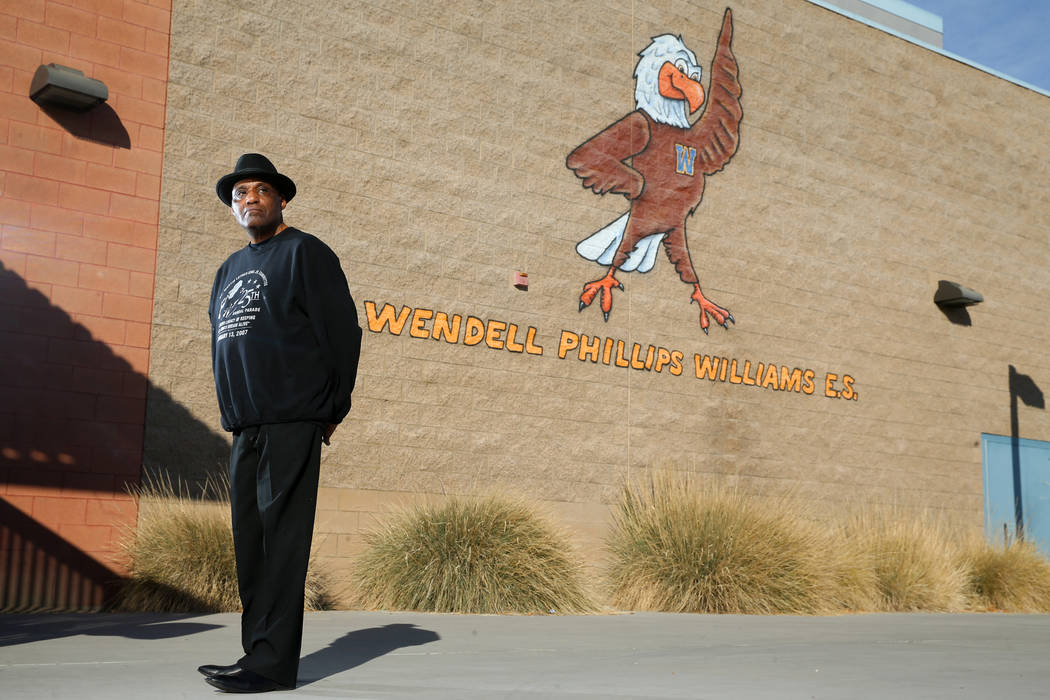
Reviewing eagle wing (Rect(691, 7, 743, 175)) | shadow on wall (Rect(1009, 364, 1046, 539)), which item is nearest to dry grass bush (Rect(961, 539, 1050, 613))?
shadow on wall (Rect(1009, 364, 1046, 539))

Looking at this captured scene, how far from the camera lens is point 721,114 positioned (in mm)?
14898

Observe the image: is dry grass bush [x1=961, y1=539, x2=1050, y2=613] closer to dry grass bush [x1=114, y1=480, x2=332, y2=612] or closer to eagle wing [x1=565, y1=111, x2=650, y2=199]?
eagle wing [x1=565, y1=111, x2=650, y2=199]

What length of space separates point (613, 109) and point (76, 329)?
7.02 m

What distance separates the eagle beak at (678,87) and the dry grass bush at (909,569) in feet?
18.7

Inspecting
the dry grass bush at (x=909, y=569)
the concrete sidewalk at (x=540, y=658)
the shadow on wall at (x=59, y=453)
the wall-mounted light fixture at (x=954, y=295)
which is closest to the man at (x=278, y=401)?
the concrete sidewalk at (x=540, y=658)

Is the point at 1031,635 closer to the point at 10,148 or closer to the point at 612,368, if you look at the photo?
the point at 612,368

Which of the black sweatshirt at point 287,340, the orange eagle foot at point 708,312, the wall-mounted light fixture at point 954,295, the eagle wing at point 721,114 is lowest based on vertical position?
the black sweatshirt at point 287,340

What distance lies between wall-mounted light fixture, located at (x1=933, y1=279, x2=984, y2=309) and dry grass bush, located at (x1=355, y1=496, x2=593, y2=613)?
940 centimetres

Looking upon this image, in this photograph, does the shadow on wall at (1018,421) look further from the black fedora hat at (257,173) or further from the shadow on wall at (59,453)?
the black fedora hat at (257,173)

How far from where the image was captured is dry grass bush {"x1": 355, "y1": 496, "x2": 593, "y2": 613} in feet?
30.3

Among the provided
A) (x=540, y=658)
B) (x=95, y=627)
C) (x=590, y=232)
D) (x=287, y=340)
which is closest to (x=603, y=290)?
(x=590, y=232)

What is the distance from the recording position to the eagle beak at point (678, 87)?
14445 mm

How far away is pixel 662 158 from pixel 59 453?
805 cm

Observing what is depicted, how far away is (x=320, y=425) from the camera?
456cm
